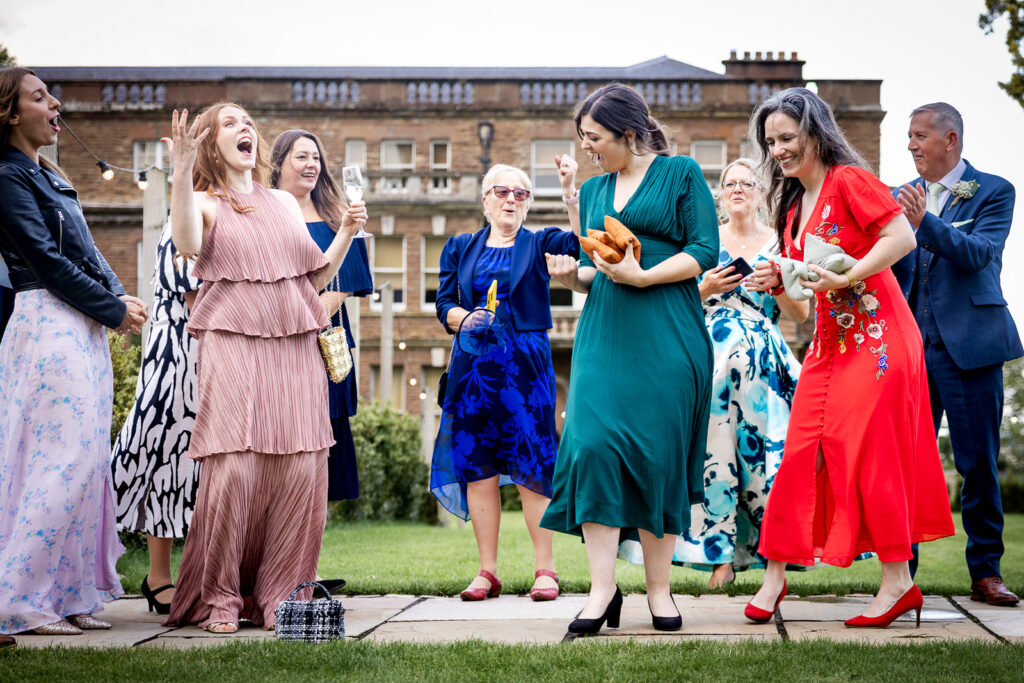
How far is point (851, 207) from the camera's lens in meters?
4.21

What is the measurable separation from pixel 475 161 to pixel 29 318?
27539 mm

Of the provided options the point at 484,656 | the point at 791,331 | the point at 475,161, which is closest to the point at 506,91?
the point at 475,161

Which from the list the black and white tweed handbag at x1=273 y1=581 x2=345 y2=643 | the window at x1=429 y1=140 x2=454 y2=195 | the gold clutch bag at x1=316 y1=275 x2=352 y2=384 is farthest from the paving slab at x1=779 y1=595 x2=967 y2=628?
the window at x1=429 y1=140 x2=454 y2=195

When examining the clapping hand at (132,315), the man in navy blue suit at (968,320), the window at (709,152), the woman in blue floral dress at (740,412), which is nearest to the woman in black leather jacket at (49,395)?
the clapping hand at (132,315)

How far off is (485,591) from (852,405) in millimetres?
2062

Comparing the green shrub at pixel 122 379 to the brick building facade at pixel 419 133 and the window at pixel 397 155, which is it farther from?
the window at pixel 397 155

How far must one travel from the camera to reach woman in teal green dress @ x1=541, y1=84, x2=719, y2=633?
3.97 meters

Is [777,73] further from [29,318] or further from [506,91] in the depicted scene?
[29,318]

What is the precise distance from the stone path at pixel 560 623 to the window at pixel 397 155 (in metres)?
27.1

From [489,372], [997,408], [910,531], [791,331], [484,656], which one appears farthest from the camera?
→ [791,331]

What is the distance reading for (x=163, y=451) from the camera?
478 cm

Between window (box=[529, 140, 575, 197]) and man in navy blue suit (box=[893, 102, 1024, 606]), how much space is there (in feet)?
86.1

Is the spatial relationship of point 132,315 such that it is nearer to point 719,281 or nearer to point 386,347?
point 719,281

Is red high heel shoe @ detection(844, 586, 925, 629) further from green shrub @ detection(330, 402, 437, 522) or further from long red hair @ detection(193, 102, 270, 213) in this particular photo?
green shrub @ detection(330, 402, 437, 522)
